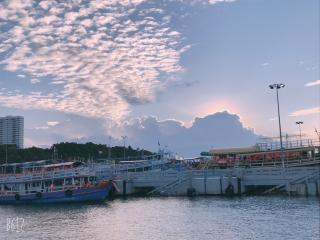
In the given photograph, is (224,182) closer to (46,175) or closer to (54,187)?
(54,187)

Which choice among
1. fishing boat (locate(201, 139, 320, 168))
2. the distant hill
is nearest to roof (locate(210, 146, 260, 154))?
fishing boat (locate(201, 139, 320, 168))

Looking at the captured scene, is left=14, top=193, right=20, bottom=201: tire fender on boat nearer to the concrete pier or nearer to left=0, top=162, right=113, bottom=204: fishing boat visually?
left=0, top=162, right=113, bottom=204: fishing boat

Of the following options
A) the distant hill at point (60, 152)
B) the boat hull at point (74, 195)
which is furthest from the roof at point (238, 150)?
the distant hill at point (60, 152)

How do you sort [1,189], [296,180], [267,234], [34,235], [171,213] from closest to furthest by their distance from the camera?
1. [267,234]
2. [34,235]
3. [171,213]
4. [296,180]
5. [1,189]

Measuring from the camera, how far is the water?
116ft

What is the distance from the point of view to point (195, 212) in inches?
1849

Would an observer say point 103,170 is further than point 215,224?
Yes

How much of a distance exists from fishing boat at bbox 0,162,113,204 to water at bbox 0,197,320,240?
9.99 feet

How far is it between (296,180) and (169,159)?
45.2 meters

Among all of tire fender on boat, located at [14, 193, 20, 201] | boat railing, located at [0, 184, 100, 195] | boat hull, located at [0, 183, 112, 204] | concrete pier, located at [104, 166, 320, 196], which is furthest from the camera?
tire fender on boat, located at [14, 193, 20, 201]

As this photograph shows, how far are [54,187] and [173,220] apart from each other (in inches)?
1068

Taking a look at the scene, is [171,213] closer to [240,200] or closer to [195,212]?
[195,212]

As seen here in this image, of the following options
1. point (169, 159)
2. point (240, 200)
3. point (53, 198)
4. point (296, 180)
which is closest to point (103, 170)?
point (53, 198)

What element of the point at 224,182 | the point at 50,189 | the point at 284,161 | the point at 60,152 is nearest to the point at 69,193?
the point at 50,189
